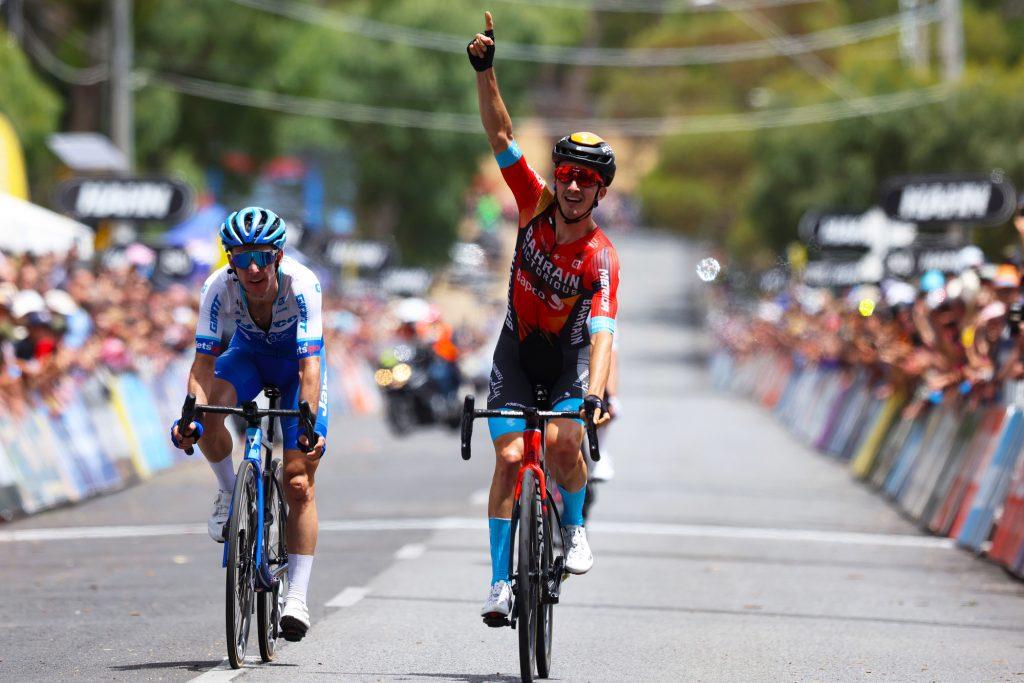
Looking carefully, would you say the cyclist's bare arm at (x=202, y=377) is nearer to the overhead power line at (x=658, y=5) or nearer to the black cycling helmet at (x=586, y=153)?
the black cycling helmet at (x=586, y=153)

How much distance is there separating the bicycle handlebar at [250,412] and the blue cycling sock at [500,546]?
89 centimetres

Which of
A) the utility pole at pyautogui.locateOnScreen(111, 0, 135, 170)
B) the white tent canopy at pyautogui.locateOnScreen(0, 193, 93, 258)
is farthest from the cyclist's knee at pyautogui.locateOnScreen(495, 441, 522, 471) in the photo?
the utility pole at pyautogui.locateOnScreen(111, 0, 135, 170)

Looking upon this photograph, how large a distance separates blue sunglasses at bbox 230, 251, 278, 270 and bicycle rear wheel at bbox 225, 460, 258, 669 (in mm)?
851

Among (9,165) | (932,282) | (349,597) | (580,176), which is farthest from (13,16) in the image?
(580,176)

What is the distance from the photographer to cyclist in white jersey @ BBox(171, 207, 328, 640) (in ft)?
26.7

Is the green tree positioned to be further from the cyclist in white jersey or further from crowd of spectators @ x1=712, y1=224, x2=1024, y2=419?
the cyclist in white jersey

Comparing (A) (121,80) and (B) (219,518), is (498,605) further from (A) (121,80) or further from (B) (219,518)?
(A) (121,80)

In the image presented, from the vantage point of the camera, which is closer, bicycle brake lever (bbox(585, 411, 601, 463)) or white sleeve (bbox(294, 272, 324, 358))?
bicycle brake lever (bbox(585, 411, 601, 463))

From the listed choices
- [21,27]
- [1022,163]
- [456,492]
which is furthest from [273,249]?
[1022,163]

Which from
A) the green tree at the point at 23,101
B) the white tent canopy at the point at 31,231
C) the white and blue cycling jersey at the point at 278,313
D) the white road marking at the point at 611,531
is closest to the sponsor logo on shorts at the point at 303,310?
the white and blue cycling jersey at the point at 278,313

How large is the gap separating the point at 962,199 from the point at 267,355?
1581 centimetres

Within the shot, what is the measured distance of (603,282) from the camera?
26.8 feet

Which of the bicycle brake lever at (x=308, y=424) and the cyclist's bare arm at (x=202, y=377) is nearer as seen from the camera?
the bicycle brake lever at (x=308, y=424)

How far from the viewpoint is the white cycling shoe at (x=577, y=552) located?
318 inches
